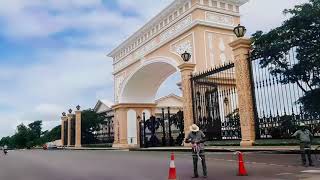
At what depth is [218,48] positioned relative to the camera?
25.8 m

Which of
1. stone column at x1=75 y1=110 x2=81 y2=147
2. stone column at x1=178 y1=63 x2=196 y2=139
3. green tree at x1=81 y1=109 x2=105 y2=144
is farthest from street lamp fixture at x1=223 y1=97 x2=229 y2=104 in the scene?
stone column at x1=75 y1=110 x2=81 y2=147

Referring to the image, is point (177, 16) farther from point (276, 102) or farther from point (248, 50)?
point (276, 102)

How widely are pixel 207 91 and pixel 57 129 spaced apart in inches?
2545

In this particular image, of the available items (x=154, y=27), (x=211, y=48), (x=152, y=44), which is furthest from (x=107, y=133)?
(x=211, y=48)

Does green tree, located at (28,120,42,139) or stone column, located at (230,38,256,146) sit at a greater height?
green tree, located at (28,120,42,139)

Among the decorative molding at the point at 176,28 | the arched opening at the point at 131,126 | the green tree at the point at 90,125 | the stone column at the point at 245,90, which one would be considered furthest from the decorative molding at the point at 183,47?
the green tree at the point at 90,125

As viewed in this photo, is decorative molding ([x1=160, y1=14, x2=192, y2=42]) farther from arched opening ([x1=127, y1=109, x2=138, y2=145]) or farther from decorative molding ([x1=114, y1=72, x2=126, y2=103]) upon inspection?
arched opening ([x1=127, y1=109, x2=138, y2=145])

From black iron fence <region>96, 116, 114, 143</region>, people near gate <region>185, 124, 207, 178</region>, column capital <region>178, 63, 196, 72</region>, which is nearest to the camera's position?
people near gate <region>185, 124, 207, 178</region>

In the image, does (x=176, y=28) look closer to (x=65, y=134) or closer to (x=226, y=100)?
(x=226, y=100)

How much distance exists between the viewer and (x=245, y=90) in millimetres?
17484

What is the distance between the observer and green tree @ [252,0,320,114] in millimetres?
15797

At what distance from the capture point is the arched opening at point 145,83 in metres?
32.2

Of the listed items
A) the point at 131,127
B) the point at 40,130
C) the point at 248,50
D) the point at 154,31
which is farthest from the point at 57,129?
the point at 248,50

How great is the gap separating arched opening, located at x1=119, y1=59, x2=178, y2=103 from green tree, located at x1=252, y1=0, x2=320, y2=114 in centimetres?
1175
